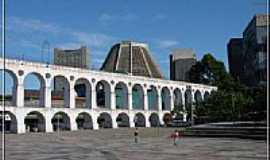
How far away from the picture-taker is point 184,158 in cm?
2036

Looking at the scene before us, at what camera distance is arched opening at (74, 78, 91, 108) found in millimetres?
80938

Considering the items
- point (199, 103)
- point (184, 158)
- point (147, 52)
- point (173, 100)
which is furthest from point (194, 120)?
point (147, 52)

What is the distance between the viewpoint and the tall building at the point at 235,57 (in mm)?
140875

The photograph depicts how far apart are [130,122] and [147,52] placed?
78837 mm

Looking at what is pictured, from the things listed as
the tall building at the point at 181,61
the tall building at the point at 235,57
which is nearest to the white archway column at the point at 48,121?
the tall building at the point at 235,57

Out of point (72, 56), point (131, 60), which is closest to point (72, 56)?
point (72, 56)

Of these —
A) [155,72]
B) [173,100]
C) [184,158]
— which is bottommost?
[184,158]

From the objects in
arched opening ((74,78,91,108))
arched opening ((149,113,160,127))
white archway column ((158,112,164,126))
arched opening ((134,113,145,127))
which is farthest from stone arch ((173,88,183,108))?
arched opening ((74,78,91,108))

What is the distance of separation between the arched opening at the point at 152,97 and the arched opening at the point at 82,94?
14895mm

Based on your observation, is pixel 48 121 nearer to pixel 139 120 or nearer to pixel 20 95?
pixel 20 95

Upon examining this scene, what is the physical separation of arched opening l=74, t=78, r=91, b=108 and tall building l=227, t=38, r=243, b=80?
50.1 metres

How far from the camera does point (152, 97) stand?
100375 millimetres

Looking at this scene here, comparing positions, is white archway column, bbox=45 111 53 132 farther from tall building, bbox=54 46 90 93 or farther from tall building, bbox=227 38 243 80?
tall building, bbox=227 38 243 80

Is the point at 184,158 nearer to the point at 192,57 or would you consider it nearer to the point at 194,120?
the point at 194,120
